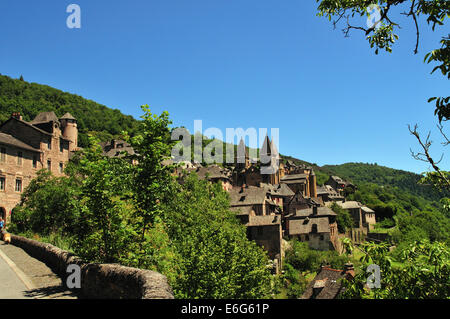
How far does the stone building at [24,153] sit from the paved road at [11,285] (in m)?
28.0

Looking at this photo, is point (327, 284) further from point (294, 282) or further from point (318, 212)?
point (318, 212)

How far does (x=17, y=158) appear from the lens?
1646 inches

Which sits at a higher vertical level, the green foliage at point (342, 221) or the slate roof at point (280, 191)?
the slate roof at point (280, 191)

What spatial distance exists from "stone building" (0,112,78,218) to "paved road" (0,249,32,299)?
27970 millimetres

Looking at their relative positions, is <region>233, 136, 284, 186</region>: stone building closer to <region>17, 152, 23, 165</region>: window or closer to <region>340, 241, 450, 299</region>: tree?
<region>17, 152, 23, 165</region>: window

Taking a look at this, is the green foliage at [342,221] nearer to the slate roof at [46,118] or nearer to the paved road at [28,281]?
the slate roof at [46,118]

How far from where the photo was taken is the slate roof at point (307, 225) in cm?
5987

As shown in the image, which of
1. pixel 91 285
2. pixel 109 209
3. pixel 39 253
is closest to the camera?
pixel 91 285

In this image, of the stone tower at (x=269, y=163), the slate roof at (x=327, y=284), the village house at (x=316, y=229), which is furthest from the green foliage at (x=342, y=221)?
the slate roof at (x=327, y=284)

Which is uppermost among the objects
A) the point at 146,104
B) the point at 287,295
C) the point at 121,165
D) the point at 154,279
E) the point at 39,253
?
the point at 146,104

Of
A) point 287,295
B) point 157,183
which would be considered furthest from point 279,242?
point 157,183

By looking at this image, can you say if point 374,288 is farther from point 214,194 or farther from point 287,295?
point 214,194

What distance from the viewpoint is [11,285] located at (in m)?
12.5

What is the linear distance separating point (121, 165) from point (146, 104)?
313 cm
